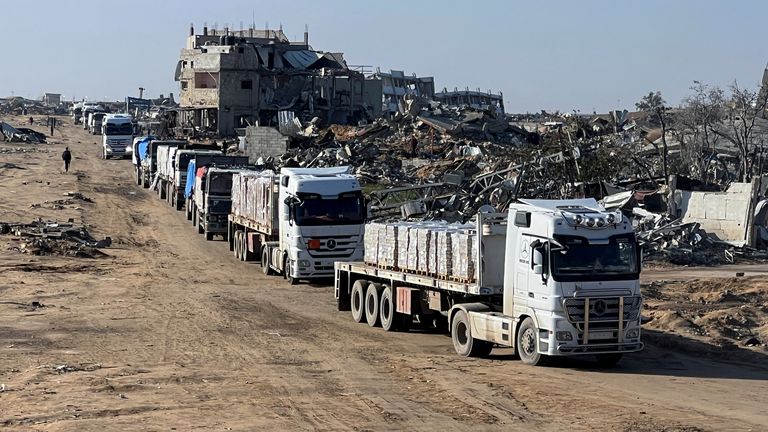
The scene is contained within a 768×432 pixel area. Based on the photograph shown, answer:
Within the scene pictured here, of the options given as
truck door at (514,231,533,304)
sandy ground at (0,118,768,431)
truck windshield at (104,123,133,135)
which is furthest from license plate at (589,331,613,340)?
truck windshield at (104,123,133,135)

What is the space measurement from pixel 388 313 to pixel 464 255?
12.9 feet

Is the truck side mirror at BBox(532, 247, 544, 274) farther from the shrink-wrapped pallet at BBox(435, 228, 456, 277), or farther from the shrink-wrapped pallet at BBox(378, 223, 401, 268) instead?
the shrink-wrapped pallet at BBox(378, 223, 401, 268)

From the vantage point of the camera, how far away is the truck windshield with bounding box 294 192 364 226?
1243 inches

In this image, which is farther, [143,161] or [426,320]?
[143,161]

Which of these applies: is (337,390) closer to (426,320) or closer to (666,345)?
(426,320)

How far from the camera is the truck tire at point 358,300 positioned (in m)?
26.7

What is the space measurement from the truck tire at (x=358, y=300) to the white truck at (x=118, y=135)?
203 feet

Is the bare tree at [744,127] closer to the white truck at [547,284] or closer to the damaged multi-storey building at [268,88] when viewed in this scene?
the white truck at [547,284]

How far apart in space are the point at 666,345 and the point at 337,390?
8.23 m

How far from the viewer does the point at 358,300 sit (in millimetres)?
26844

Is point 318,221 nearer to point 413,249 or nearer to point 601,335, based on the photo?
point 413,249

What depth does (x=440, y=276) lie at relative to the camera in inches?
906

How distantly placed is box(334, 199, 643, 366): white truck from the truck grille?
0.02 metres

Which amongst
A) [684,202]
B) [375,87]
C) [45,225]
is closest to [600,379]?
[684,202]
